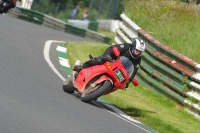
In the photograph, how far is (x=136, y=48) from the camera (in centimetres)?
1116

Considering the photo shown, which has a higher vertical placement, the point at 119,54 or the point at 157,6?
the point at 157,6

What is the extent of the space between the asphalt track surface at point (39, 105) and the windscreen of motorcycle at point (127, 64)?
32.4 inches

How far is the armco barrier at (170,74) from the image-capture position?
42.7ft

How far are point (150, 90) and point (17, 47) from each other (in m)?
3.28

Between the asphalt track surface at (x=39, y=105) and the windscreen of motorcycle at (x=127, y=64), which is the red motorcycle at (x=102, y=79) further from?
the asphalt track surface at (x=39, y=105)

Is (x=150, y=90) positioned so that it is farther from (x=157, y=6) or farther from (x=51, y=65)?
(x=157, y=6)

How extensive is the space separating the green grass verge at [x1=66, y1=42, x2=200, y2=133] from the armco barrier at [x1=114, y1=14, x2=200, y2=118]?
186 millimetres

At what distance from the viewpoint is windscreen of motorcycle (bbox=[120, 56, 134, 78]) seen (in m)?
11.2

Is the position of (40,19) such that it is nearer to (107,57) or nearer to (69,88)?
(69,88)

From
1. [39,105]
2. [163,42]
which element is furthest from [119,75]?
[163,42]

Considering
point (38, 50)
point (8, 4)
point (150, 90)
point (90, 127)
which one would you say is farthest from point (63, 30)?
point (90, 127)

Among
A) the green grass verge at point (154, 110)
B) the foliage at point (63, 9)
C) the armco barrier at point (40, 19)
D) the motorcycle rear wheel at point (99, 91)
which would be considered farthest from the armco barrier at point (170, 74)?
the foliage at point (63, 9)

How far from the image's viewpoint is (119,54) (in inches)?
443

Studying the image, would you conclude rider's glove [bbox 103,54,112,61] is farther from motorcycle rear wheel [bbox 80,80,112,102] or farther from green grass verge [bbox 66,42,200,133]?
green grass verge [bbox 66,42,200,133]
